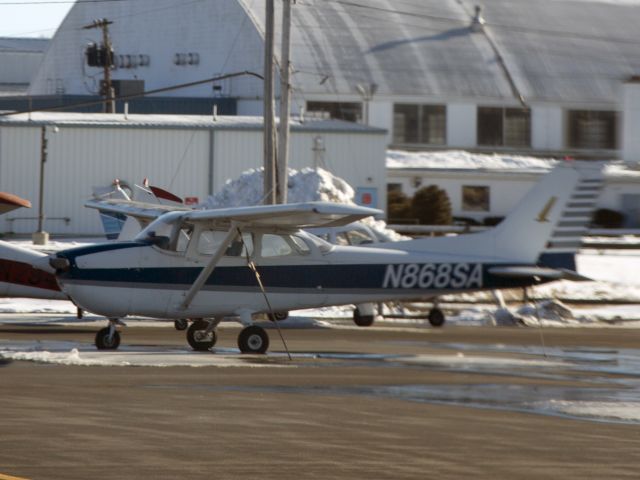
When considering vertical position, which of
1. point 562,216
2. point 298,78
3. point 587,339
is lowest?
point 587,339

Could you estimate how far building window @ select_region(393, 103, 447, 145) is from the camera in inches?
2800

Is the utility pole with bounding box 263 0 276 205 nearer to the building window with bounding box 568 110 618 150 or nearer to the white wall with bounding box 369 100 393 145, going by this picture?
the white wall with bounding box 369 100 393 145

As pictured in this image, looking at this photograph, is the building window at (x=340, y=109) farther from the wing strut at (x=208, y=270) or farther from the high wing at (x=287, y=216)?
the wing strut at (x=208, y=270)

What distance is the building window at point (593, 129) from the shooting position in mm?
72625

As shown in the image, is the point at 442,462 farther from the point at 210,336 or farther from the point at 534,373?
the point at 210,336

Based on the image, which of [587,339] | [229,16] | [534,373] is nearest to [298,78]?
[229,16]

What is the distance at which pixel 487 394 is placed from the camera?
1427cm

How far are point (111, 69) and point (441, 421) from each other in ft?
206

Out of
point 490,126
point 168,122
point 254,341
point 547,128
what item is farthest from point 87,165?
point 254,341

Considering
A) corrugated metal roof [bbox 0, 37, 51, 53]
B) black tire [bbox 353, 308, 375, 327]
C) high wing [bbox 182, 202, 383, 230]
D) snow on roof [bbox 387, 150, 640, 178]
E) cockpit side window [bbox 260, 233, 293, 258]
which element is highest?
corrugated metal roof [bbox 0, 37, 51, 53]

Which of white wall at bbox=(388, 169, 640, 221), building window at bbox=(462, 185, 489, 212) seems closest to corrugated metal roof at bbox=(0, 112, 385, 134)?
white wall at bbox=(388, 169, 640, 221)

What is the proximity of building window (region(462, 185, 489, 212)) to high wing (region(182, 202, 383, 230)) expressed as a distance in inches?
1661

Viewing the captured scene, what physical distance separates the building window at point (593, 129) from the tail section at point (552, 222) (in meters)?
52.4

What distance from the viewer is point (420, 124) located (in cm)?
7169
